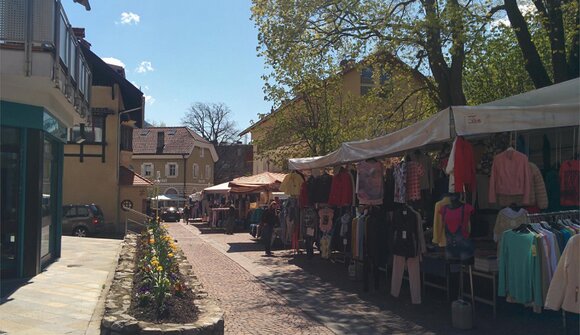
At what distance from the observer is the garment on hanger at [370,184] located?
1063cm

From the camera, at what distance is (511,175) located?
739cm

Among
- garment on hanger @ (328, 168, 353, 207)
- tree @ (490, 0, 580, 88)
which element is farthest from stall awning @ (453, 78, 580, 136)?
tree @ (490, 0, 580, 88)

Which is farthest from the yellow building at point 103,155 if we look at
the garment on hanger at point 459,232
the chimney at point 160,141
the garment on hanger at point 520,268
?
the chimney at point 160,141

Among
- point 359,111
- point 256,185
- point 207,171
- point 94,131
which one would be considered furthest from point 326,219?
point 207,171

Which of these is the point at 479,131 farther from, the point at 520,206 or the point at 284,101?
the point at 284,101

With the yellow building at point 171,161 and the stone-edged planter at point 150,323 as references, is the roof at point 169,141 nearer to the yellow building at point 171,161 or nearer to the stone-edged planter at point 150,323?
the yellow building at point 171,161

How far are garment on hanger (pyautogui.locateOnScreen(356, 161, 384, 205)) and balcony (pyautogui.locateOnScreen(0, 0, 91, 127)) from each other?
19.1 ft

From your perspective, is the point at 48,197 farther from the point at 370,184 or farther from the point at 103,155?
the point at 103,155

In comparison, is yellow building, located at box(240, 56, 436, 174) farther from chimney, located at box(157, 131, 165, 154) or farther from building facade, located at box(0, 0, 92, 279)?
chimney, located at box(157, 131, 165, 154)

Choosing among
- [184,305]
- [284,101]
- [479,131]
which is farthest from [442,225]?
[284,101]

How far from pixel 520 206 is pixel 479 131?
137cm

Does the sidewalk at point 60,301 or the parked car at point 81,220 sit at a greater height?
the parked car at point 81,220

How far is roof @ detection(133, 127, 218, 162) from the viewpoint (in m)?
62.4

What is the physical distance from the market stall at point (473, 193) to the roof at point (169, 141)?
51.7 m
